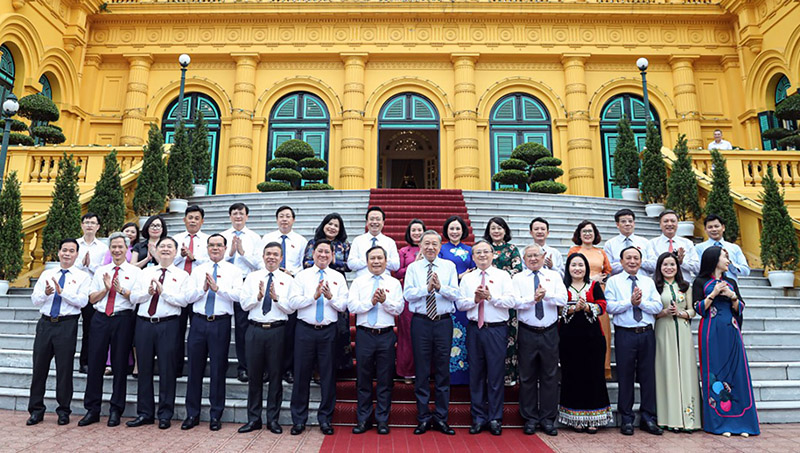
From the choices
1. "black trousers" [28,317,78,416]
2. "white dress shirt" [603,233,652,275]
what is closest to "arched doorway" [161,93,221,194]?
"black trousers" [28,317,78,416]

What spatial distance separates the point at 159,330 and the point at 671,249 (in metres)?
5.69

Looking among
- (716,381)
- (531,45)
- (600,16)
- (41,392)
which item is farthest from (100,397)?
(600,16)

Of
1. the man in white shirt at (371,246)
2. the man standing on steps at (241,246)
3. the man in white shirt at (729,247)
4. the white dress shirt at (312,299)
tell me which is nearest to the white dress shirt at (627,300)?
the man in white shirt at (729,247)

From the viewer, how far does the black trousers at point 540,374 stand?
4.58 meters

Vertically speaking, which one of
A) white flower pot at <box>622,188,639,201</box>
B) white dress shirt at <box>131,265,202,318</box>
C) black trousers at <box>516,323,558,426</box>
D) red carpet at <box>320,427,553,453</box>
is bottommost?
red carpet at <box>320,427,553,453</box>

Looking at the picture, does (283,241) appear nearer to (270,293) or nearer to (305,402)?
(270,293)

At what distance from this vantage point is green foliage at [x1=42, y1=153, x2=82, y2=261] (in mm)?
7646

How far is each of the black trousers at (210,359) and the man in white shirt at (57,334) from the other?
1.14m

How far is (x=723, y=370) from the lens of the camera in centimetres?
454

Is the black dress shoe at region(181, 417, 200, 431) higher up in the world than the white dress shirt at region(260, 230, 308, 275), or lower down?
lower down

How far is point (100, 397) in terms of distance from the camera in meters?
4.70

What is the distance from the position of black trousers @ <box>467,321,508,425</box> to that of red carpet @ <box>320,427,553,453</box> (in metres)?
0.20

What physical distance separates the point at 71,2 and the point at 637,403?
1921cm

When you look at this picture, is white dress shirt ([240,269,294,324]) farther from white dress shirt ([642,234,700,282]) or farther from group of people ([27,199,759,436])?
white dress shirt ([642,234,700,282])
